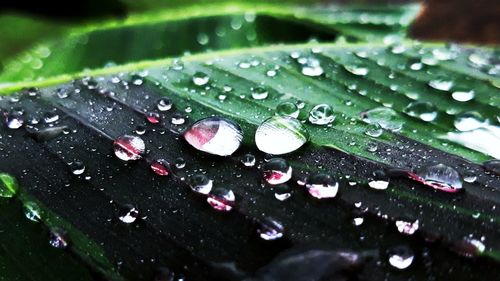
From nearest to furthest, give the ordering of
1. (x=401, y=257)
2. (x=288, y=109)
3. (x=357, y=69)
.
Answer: (x=401, y=257) → (x=288, y=109) → (x=357, y=69)

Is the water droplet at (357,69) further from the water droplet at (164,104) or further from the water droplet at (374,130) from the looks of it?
the water droplet at (164,104)

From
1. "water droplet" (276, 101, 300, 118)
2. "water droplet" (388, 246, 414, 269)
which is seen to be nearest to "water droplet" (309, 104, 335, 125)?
"water droplet" (276, 101, 300, 118)

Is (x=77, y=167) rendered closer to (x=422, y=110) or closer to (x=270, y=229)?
(x=270, y=229)

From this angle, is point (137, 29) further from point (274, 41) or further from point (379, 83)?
point (379, 83)

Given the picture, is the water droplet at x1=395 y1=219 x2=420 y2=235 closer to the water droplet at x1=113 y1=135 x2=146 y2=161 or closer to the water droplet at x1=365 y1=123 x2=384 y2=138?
the water droplet at x1=365 y1=123 x2=384 y2=138

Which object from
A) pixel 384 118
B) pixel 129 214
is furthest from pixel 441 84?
pixel 129 214
